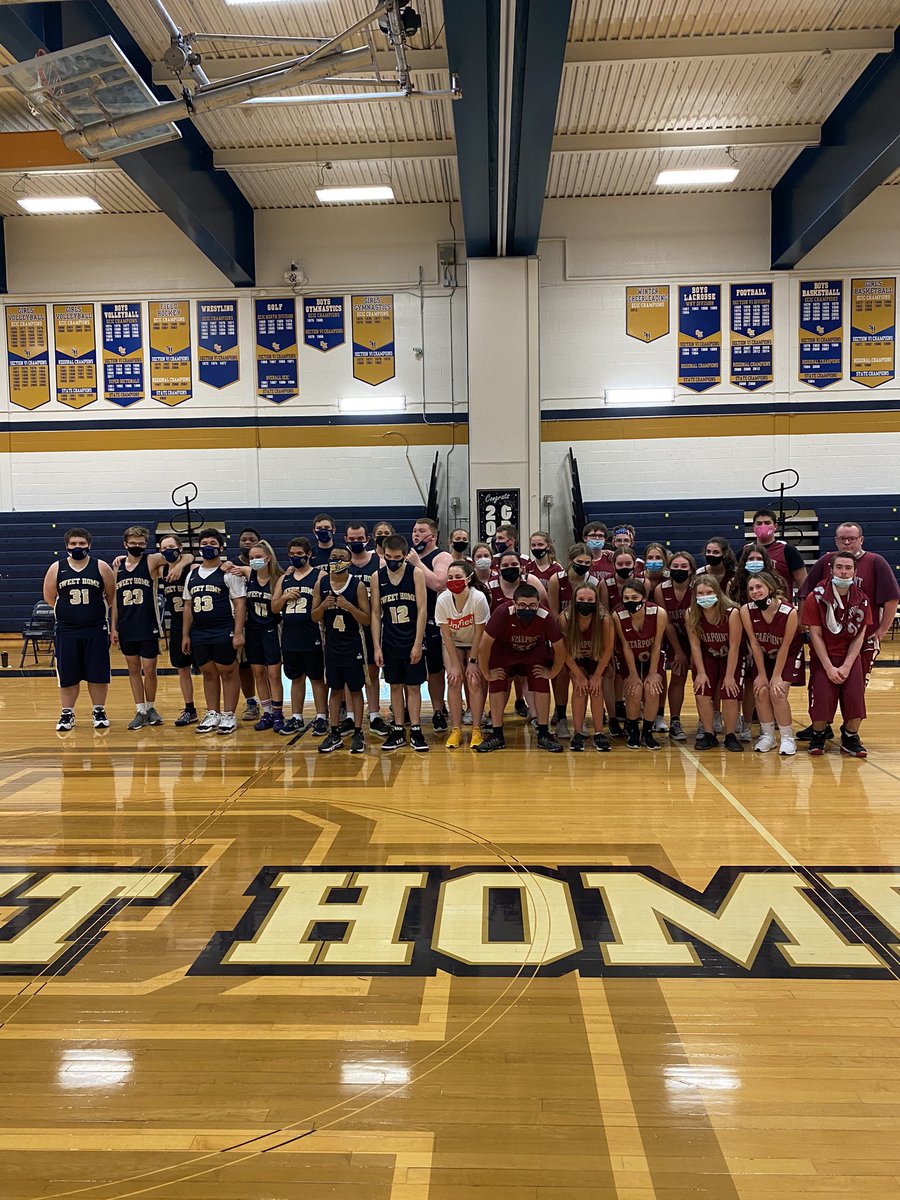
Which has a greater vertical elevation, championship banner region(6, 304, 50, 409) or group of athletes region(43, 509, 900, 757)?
championship banner region(6, 304, 50, 409)

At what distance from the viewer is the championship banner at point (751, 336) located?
11836 millimetres

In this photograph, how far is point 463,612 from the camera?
5.77m

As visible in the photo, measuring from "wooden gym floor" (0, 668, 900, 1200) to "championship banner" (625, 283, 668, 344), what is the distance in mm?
8628

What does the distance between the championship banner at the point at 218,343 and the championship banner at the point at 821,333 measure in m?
8.26

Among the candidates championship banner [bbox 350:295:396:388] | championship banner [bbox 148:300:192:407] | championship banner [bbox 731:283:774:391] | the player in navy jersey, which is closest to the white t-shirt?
the player in navy jersey

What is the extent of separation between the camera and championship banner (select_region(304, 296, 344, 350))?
12.2 metres

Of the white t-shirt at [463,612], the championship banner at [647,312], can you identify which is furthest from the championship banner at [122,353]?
the white t-shirt at [463,612]

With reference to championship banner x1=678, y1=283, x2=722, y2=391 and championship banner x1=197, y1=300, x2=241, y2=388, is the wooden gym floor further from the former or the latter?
championship banner x1=197, y1=300, x2=241, y2=388

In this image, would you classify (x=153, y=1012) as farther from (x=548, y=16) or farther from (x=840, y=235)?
(x=840, y=235)

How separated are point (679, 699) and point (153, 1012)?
4361 millimetres

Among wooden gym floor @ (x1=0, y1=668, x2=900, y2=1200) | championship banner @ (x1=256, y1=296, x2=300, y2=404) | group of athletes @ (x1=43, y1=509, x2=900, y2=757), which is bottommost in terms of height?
wooden gym floor @ (x1=0, y1=668, x2=900, y2=1200)

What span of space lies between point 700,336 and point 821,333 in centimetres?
171

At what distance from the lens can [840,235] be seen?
11.7 meters

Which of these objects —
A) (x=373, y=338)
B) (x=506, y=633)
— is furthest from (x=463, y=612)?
(x=373, y=338)
